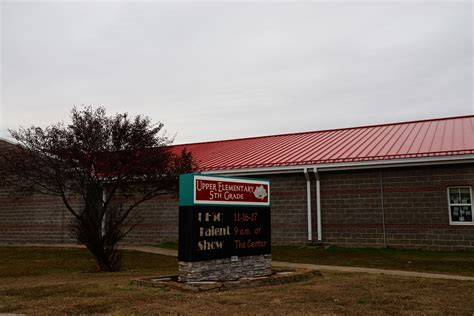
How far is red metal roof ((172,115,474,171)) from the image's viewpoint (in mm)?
19516

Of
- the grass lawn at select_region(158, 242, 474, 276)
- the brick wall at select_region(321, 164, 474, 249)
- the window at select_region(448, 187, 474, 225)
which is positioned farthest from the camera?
the brick wall at select_region(321, 164, 474, 249)

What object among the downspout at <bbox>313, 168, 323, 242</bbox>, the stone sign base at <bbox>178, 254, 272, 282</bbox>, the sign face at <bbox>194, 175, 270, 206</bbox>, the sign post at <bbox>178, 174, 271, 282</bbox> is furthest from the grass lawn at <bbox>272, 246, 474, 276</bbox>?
the sign face at <bbox>194, 175, 270, 206</bbox>

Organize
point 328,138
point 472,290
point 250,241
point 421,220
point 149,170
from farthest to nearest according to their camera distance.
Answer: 1. point 328,138
2. point 421,220
3. point 149,170
4. point 250,241
5. point 472,290

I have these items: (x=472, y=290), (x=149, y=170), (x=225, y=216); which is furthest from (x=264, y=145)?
(x=472, y=290)

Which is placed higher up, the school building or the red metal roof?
the red metal roof

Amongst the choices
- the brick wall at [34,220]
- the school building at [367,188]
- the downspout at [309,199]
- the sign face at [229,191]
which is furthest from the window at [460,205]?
the brick wall at [34,220]

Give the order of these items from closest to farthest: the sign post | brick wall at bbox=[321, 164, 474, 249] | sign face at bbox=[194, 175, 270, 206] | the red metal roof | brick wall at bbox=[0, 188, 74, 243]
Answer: the sign post, sign face at bbox=[194, 175, 270, 206], brick wall at bbox=[321, 164, 474, 249], the red metal roof, brick wall at bbox=[0, 188, 74, 243]

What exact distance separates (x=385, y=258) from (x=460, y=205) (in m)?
3.97

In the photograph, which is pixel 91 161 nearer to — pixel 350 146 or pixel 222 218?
pixel 222 218

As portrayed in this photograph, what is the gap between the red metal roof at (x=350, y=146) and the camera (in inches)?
768

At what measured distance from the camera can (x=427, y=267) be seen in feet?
47.4

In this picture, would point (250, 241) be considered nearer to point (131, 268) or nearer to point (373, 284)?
point (373, 284)

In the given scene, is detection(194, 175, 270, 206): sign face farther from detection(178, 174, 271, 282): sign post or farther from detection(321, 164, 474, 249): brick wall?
detection(321, 164, 474, 249): brick wall

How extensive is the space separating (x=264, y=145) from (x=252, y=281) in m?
17.6
